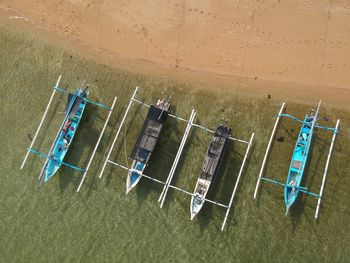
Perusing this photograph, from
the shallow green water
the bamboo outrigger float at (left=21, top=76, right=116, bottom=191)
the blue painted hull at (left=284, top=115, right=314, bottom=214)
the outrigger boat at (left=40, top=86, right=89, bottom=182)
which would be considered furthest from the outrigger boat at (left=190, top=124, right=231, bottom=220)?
the outrigger boat at (left=40, top=86, right=89, bottom=182)

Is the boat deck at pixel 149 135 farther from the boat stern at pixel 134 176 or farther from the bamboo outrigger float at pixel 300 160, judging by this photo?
the bamboo outrigger float at pixel 300 160

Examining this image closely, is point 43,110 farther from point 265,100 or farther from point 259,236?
point 259,236

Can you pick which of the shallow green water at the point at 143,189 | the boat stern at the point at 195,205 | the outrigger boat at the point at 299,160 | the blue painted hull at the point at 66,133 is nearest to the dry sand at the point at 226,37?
the shallow green water at the point at 143,189

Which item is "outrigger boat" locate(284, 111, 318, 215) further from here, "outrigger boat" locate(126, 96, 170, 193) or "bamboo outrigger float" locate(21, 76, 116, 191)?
"bamboo outrigger float" locate(21, 76, 116, 191)

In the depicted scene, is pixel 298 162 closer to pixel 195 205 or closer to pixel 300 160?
pixel 300 160

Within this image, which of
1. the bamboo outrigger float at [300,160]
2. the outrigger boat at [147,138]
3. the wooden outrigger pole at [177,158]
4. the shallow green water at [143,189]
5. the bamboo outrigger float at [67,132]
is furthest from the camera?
the bamboo outrigger float at [67,132]
